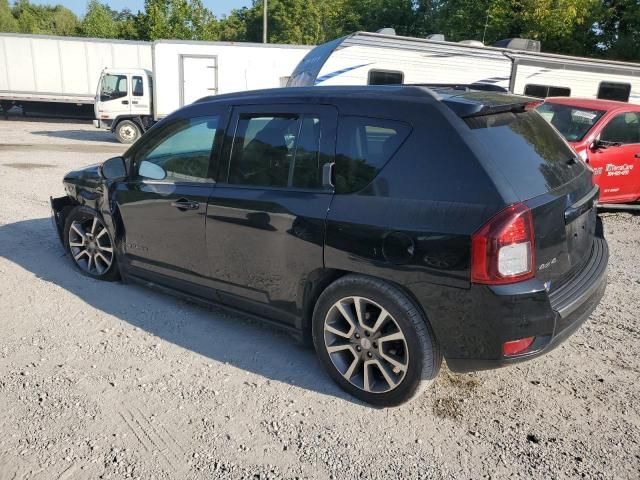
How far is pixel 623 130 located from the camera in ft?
24.7

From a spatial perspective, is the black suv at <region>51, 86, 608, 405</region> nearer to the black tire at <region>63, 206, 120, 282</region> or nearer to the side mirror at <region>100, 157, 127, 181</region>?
the side mirror at <region>100, 157, 127, 181</region>

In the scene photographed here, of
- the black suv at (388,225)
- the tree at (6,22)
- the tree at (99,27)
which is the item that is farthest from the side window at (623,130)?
the tree at (6,22)

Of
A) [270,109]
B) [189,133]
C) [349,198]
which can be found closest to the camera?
[349,198]

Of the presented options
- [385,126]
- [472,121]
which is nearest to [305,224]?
[385,126]

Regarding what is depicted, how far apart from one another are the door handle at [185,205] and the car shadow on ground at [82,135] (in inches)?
606

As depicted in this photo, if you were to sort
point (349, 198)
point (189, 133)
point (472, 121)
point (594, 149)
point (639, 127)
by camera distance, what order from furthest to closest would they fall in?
1. point (639, 127)
2. point (594, 149)
3. point (189, 133)
4. point (349, 198)
5. point (472, 121)

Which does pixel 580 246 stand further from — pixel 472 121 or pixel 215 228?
pixel 215 228

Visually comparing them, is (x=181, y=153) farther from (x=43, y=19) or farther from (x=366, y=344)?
(x=43, y=19)

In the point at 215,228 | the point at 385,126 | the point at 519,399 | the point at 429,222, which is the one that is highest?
the point at 385,126

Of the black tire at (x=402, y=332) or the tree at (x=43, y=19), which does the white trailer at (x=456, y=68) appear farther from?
the tree at (x=43, y=19)

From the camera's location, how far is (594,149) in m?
7.21

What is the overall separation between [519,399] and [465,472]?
2.54 ft

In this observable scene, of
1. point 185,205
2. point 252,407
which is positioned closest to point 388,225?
point 252,407

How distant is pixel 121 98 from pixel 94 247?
14129mm
